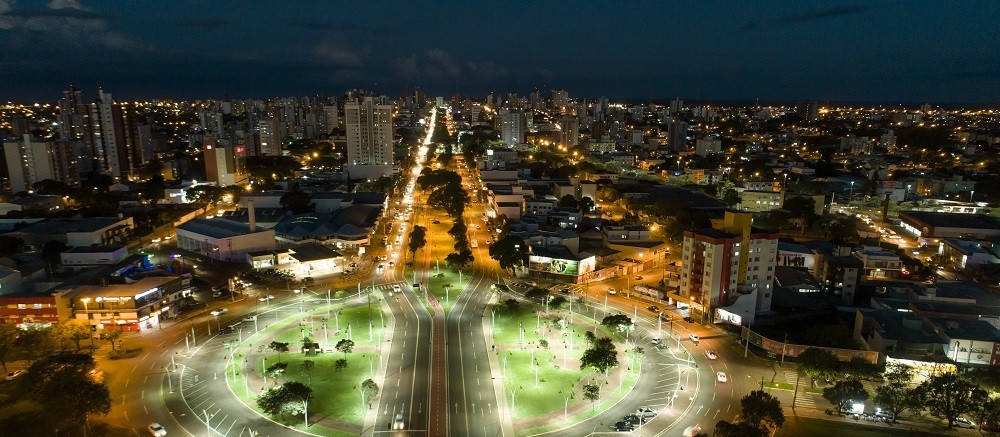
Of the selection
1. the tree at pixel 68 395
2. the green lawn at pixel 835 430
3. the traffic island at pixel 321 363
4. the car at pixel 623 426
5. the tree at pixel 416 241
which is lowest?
the green lawn at pixel 835 430

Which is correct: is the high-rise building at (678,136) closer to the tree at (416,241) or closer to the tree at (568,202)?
the tree at (568,202)

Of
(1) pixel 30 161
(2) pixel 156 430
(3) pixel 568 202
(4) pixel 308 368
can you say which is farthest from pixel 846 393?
(1) pixel 30 161

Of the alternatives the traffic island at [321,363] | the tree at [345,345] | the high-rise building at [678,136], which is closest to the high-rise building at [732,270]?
the traffic island at [321,363]

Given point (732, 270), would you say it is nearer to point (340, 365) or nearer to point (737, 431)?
point (737, 431)

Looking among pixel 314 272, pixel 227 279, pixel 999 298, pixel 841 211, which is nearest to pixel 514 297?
pixel 314 272

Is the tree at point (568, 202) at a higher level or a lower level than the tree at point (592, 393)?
higher

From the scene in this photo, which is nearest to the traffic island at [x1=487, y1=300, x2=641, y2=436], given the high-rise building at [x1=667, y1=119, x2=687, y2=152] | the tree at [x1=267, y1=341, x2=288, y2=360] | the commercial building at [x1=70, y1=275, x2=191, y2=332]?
the tree at [x1=267, y1=341, x2=288, y2=360]
